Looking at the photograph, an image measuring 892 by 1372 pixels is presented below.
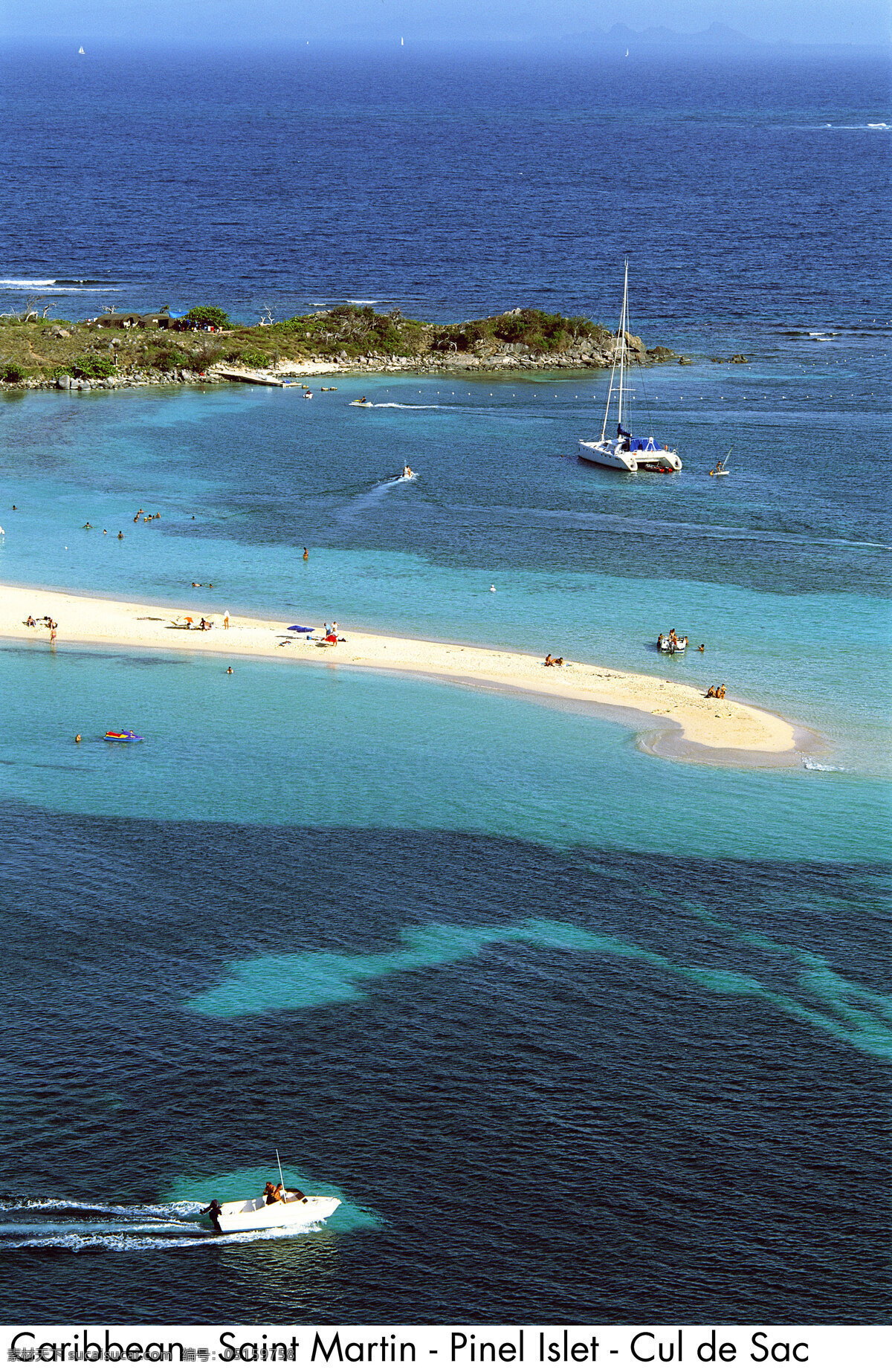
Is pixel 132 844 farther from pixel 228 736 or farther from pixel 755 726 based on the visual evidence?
pixel 755 726

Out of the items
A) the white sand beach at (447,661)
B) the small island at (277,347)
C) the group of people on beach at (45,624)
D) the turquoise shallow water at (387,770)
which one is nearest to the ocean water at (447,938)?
the turquoise shallow water at (387,770)

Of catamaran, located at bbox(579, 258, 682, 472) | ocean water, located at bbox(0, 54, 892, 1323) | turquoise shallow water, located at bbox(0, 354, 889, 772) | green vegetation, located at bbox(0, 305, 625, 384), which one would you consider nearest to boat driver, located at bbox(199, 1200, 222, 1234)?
ocean water, located at bbox(0, 54, 892, 1323)

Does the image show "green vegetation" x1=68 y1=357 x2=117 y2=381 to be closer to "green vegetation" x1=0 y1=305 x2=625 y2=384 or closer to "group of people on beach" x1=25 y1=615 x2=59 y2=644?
"green vegetation" x1=0 y1=305 x2=625 y2=384

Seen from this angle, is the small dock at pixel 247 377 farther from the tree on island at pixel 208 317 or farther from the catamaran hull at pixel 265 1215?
Result: the catamaran hull at pixel 265 1215

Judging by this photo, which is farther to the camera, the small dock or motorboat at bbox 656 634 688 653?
the small dock

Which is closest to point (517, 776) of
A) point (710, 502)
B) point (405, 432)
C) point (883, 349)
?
point (710, 502)

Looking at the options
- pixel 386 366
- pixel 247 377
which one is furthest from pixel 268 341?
pixel 386 366
